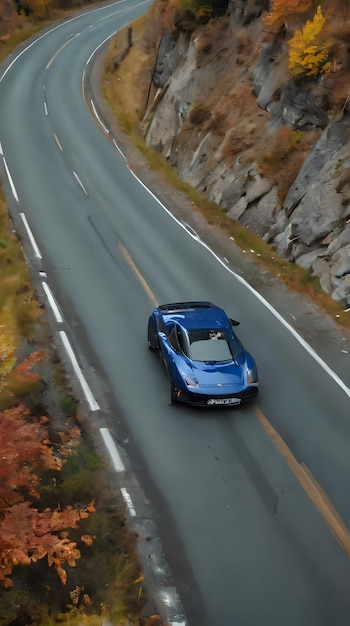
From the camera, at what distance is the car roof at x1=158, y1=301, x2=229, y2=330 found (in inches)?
586

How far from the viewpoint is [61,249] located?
894 inches

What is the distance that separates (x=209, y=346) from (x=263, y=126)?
608 inches

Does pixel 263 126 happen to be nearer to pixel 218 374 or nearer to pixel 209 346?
pixel 209 346

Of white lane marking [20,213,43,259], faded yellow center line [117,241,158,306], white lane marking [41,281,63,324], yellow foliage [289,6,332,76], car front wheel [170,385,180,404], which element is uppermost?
yellow foliage [289,6,332,76]

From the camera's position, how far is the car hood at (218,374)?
1329 centimetres

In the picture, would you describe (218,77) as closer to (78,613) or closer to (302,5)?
(302,5)

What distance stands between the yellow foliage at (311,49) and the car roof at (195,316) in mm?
12626

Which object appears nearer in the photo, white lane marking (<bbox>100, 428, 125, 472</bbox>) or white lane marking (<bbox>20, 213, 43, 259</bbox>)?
white lane marking (<bbox>100, 428, 125, 472</bbox>)

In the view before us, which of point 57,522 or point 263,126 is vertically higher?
point 57,522

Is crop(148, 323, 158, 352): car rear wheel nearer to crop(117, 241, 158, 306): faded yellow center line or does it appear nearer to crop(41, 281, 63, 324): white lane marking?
crop(117, 241, 158, 306): faded yellow center line

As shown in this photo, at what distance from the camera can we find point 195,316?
50.5ft

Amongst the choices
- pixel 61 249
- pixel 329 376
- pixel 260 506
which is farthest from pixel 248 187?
pixel 260 506

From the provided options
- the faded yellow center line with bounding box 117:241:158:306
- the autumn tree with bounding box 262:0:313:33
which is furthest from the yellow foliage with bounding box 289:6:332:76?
the faded yellow center line with bounding box 117:241:158:306

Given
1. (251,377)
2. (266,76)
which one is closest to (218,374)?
(251,377)
